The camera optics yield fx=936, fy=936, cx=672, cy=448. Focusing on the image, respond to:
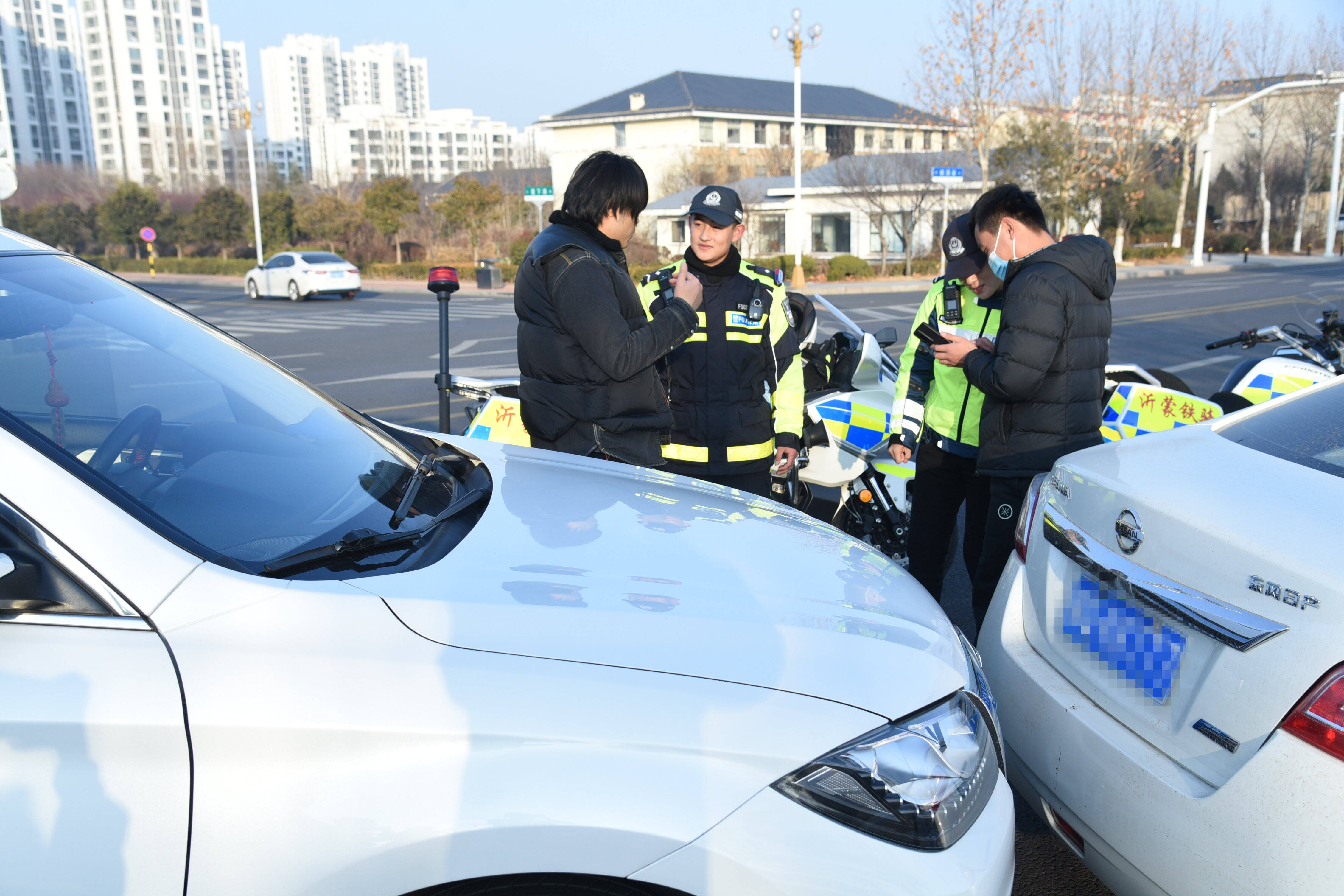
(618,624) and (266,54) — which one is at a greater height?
(266,54)

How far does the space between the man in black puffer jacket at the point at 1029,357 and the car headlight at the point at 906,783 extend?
1.60 metres

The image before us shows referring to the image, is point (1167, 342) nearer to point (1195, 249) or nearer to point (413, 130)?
point (1195, 249)

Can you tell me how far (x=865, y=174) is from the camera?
35375 mm

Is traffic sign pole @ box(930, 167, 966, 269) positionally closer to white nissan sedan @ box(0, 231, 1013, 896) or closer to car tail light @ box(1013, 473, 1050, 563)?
car tail light @ box(1013, 473, 1050, 563)

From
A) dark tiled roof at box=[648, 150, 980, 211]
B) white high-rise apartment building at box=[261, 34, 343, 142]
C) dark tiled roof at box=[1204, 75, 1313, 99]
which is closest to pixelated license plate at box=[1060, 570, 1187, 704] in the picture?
dark tiled roof at box=[648, 150, 980, 211]

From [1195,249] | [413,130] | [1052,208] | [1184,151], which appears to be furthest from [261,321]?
[413,130]

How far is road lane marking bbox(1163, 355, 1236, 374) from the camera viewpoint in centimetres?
1124

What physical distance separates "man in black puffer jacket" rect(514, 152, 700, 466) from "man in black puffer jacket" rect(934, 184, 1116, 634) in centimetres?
106

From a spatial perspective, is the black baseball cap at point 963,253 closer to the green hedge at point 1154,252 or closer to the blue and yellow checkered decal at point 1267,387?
the blue and yellow checkered decal at point 1267,387

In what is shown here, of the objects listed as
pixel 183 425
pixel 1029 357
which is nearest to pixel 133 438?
pixel 183 425

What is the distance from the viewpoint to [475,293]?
97.7 ft

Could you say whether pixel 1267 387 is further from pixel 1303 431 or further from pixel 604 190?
pixel 604 190

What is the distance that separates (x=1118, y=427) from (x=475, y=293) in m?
27.1

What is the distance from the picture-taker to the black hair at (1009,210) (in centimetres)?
329
